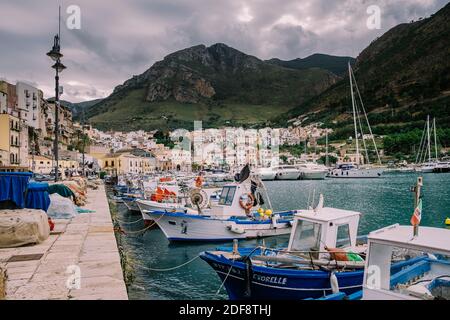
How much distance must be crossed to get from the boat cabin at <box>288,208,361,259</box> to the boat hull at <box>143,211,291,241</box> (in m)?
8.76

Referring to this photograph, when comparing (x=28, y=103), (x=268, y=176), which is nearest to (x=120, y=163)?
(x=28, y=103)

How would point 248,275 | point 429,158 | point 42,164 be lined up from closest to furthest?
1. point 248,275
2. point 42,164
3. point 429,158

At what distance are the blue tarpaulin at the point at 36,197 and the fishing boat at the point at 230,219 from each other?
243 inches

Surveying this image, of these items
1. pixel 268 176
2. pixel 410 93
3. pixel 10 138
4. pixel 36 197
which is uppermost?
pixel 410 93

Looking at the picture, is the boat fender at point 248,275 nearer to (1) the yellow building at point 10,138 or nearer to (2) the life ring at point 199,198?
(2) the life ring at point 199,198

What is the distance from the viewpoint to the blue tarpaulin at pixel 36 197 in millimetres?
13188

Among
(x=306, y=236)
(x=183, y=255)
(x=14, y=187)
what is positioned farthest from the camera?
(x=183, y=255)

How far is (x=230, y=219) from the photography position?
Result: 62.2 feet

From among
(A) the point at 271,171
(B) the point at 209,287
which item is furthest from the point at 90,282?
(A) the point at 271,171

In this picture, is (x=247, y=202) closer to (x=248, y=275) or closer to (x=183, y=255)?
(x=183, y=255)

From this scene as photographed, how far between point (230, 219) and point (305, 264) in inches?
391

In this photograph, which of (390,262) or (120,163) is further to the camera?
(120,163)
